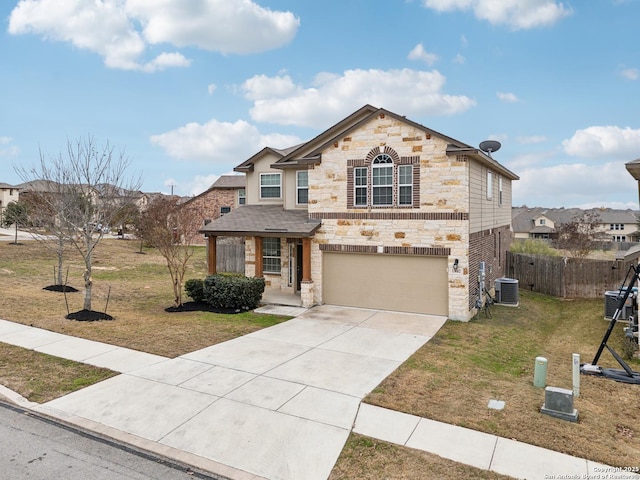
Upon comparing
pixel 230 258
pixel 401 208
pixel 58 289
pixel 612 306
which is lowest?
pixel 612 306

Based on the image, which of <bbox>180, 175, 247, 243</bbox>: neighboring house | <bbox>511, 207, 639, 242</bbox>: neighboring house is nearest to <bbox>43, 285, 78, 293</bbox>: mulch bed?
<bbox>180, 175, 247, 243</bbox>: neighboring house

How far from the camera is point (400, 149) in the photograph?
14711 millimetres

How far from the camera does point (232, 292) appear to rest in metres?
15.1

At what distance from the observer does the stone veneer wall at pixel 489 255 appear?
14.9 metres

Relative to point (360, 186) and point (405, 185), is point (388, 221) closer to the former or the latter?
point (405, 185)

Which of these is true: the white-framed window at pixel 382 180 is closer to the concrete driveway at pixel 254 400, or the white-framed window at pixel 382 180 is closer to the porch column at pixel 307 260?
the porch column at pixel 307 260

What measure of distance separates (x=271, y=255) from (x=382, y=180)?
617 cm

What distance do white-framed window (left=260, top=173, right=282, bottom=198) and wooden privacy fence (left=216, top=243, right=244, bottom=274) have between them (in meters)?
7.47

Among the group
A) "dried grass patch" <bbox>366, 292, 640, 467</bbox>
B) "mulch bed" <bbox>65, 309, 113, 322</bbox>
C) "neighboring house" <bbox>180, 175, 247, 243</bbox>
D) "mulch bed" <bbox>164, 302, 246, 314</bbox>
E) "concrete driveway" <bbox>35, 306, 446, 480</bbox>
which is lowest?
"dried grass patch" <bbox>366, 292, 640, 467</bbox>

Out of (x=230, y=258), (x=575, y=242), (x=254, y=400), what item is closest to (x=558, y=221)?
(x=575, y=242)

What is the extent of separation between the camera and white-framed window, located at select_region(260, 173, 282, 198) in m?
19.2

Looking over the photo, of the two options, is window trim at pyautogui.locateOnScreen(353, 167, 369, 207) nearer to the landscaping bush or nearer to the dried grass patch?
the landscaping bush

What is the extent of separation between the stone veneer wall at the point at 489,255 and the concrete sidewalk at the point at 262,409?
182 inches

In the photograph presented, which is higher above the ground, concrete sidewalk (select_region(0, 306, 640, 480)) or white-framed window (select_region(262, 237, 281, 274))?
white-framed window (select_region(262, 237, 281, 274))
